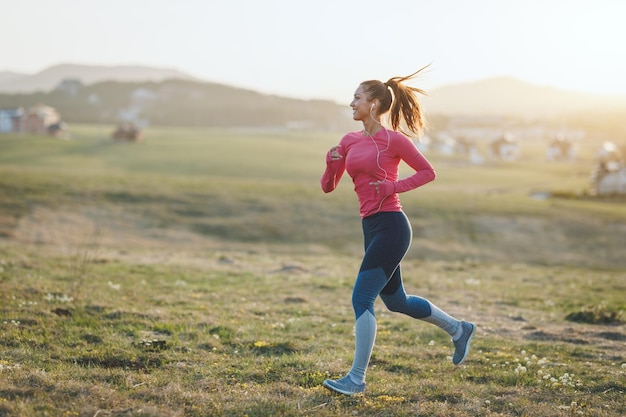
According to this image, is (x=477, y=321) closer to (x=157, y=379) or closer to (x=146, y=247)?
(x=157, y=379)

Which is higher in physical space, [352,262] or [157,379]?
[157,379]

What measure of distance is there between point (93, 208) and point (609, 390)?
3003 cm

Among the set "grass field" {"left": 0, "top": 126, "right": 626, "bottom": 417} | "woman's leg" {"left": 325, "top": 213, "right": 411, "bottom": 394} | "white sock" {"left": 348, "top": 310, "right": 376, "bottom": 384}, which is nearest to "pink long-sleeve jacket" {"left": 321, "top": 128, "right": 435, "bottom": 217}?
"woman's leg" {"left": 325, "top": 213, "right": 411, "bottom": 394}

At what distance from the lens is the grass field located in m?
7.22

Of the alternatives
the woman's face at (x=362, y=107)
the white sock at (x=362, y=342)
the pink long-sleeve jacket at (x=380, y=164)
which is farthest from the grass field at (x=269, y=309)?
the woman's face at (x=362, y=107)

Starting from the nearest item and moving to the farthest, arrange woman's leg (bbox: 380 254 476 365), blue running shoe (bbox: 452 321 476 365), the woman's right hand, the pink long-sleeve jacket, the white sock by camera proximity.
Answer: the white sock
the pink long-sleeve jacket
the woman's right hand
woman's leg (bbox: 380 254 476 365)
blue running shoe (bbox: 452 321 476 365)

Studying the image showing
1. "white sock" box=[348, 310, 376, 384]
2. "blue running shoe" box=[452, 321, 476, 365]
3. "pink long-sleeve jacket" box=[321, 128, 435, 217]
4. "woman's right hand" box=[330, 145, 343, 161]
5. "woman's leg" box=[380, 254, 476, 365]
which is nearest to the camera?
"white sock" box=[348, 310, 376, 384]

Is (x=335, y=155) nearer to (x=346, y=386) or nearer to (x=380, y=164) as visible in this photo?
(x=380, y=164)

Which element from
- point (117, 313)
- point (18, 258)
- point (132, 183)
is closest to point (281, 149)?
point (132, 183)

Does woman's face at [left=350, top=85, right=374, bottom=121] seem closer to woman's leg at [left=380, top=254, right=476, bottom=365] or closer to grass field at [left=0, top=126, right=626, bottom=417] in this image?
woman's leg at [left=380, top=254, right=476, bottom=365]

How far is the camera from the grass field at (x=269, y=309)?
23.7 ft

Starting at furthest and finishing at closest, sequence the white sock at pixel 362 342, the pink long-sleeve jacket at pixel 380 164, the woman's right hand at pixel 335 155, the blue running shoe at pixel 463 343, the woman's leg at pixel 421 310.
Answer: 1. the blue running shoe at pixel 463 343
2. the woman's leg at pixel 421 310
3. the woman's right hand at pixel 335 155
4. the pink long-sleeve jacket at pixel 380 164
5. the white sock at pixel 362 342

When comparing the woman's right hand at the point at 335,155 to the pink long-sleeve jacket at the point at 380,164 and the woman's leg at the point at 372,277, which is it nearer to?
the pink long-sleeve jacket at the point at 380,164

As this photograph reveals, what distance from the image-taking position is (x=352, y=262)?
25.3 m
